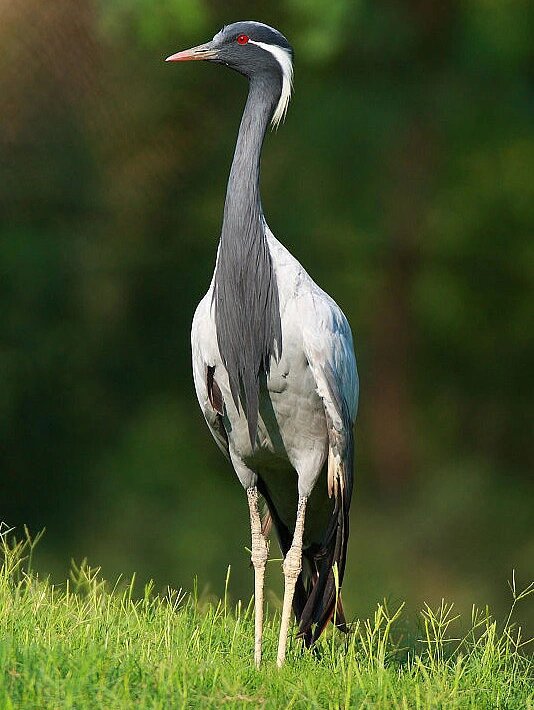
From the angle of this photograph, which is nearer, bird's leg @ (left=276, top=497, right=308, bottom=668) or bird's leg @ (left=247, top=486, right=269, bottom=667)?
bird's leg @ (left=276, top=497, right=308, bottom=668)

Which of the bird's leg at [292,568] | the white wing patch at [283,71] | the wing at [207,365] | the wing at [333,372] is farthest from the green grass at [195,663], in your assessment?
the white wing patch at [283,71]

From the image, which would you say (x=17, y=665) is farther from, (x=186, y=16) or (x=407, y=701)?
(x=186, y=16)

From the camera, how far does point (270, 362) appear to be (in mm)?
2799

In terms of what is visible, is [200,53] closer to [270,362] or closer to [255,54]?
[255,54]

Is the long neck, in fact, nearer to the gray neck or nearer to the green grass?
the gray neck

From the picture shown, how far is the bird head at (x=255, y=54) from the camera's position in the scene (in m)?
2.97

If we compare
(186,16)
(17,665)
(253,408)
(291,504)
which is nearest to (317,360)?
(253,408)

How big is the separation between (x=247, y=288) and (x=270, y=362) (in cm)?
19

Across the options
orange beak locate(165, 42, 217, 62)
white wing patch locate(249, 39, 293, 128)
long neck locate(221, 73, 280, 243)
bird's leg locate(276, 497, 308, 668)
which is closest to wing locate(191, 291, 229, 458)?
long neck locate(221, 73, 280, 243)

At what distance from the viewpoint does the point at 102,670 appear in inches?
91.7

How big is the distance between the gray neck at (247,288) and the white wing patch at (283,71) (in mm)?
89

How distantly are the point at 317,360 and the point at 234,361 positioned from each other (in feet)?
0.66

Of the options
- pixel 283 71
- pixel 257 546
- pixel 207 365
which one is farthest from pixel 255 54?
pixel 257 546

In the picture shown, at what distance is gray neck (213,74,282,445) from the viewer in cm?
279
